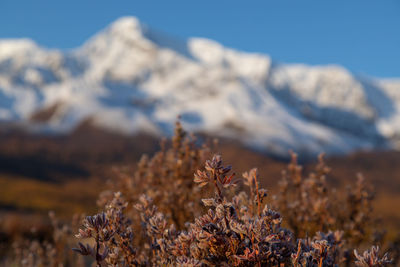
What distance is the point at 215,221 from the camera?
2.05m

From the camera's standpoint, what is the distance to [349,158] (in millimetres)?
197375

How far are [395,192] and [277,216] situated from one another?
147 metres

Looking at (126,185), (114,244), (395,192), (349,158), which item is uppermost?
(349,158)

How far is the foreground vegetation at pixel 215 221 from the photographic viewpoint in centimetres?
203

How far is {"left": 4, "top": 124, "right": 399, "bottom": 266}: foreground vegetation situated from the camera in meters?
2.03

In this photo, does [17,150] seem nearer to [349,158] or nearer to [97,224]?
[349,158]

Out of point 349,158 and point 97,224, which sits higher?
point 349,158

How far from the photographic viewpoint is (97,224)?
7.02 feet

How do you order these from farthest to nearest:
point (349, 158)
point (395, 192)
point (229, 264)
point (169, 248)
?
1. point (349, 158)
2. point (395, 192)
3. point (169, 248)
4. point (229, 264)

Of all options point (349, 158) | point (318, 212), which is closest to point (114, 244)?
point (318, 212)

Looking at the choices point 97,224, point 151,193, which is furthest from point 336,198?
point 97,224

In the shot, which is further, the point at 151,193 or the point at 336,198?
the point at 336,198

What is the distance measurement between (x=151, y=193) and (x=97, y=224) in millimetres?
2449

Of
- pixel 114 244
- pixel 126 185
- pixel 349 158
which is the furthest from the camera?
pixel 349 158
